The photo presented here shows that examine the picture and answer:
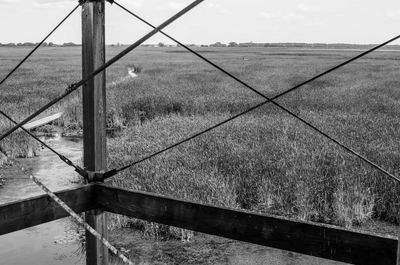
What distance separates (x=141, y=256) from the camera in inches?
245

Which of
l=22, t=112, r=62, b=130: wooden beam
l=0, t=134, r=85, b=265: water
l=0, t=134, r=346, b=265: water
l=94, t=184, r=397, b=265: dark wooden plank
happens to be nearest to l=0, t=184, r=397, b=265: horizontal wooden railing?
l=94, t=184, r=397, b=265: dark wooden plank

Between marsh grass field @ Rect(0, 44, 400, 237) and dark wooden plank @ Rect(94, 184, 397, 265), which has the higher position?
dark wooden plank @ Rect(94, 184, 397, 265)

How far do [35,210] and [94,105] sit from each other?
792 mm

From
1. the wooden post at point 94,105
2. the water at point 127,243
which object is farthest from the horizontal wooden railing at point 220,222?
the water at point 127,243

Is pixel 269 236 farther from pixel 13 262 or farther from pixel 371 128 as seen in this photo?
pixel 371 128

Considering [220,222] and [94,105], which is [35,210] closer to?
[94,105]

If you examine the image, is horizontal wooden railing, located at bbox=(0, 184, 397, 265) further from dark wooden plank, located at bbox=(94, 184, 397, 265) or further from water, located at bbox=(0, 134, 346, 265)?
water, located at bbox=(0, 134, 346, 265)

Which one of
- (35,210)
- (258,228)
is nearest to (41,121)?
(35,210)

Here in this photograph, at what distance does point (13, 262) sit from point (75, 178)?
11.3ft

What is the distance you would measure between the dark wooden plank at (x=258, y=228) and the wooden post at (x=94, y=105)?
17 centimetres

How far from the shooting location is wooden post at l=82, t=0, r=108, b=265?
327 cm

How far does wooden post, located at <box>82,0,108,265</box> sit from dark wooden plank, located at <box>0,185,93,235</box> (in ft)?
0.61

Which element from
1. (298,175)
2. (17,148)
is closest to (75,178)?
(17,148)

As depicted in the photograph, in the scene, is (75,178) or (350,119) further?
(350,119)
